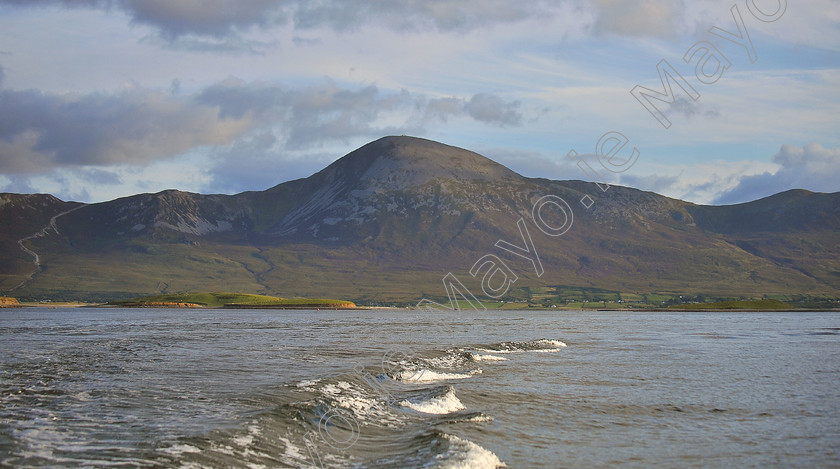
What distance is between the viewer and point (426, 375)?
108ft

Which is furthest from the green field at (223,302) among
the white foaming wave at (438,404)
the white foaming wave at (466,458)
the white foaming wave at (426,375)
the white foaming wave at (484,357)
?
the white foaming wave at (466,458)

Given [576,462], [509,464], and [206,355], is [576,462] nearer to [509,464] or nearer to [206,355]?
[509,464]

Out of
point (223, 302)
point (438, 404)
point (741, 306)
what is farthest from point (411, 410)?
point (741, 306)

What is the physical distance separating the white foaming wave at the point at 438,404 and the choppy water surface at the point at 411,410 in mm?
105

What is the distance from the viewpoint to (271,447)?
1728 centimetres

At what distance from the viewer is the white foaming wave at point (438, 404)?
2350cm

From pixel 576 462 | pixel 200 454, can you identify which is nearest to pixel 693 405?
pixel 576 462

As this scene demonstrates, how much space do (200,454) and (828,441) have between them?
52.9ft

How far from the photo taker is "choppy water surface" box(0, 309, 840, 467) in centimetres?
1659

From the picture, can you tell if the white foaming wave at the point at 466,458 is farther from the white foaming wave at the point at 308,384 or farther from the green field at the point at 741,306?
the green field at the point at 741,306

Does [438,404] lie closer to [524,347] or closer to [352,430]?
[352,430]

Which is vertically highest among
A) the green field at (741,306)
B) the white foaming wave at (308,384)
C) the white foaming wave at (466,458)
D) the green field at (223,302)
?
the white foaming wave at (466,458)

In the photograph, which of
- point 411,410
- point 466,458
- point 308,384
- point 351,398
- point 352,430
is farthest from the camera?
point 308,384

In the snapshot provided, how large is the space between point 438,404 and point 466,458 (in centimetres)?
809
